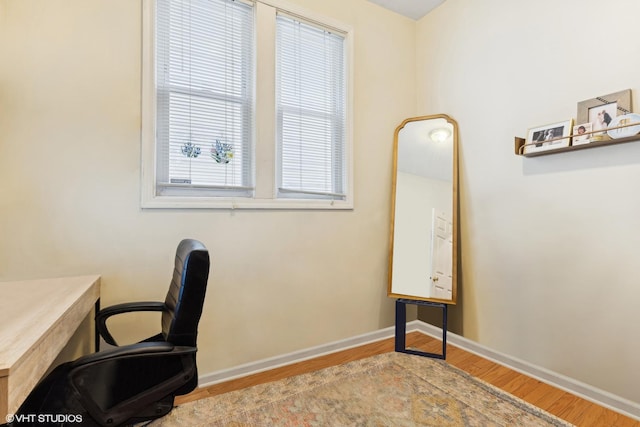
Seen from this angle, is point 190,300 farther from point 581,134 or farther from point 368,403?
point 581,134

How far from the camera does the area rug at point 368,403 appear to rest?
170 centimetres

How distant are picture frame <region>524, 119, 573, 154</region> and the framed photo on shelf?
1.1 inches

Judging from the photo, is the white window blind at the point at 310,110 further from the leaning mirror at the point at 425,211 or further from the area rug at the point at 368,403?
the area rug at the point at 368,403

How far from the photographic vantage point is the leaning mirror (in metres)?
2.53

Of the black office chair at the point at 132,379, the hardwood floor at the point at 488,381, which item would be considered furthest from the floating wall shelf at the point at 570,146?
the black office chair at the point at 132,379

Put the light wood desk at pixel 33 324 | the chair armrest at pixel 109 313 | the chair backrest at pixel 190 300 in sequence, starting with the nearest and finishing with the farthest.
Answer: the light wood desk at pixel 33 324, the chair backrest at pixel 190 300, the chair armrest at pixel 109 313

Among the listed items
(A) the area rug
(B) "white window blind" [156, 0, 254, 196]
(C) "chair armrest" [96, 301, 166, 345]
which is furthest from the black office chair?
(B) "white window blind" [156, 0, 254, 196]

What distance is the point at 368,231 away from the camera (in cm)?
272

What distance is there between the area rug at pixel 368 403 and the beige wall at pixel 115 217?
0.31m

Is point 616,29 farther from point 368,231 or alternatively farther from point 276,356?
point 276,356

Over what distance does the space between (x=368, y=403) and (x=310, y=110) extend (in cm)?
206

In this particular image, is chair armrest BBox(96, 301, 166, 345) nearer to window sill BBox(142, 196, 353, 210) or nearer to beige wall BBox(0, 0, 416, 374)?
beige wall BBox(0, 0, 416, 374)

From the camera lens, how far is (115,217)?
1.83 m

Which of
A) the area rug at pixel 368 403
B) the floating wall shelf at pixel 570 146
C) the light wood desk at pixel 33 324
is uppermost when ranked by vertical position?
the floating wall shelf at pixel 570 146
